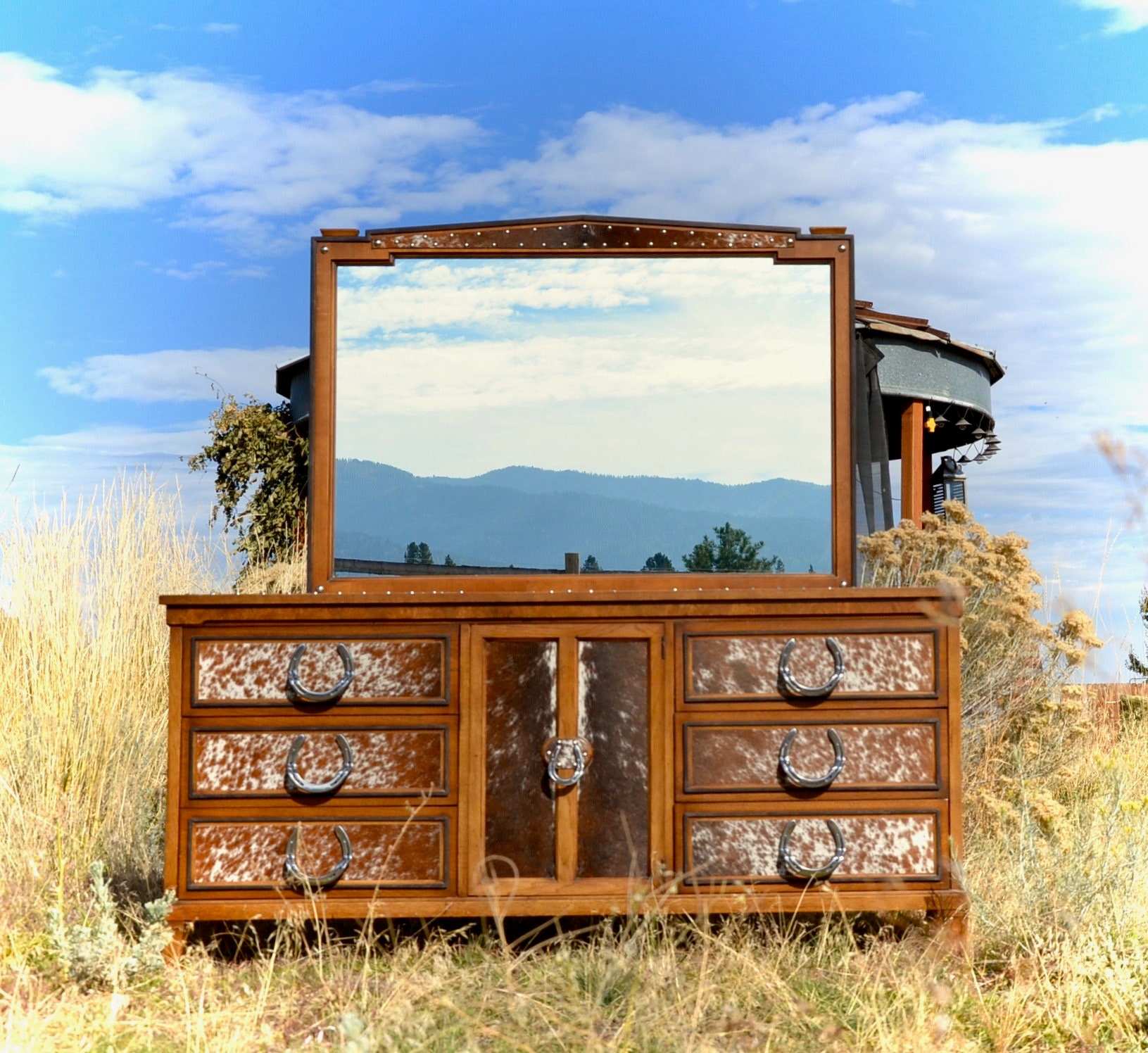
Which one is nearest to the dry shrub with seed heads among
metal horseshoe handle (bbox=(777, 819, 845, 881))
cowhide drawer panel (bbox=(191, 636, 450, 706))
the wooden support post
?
metal horseshoe handle (bbox=(777, 819, 845, 881))

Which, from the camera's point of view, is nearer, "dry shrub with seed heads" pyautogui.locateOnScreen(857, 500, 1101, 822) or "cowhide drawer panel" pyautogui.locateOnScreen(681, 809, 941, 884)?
"cowhide drawer panel" pyautogui.locateOnScreen(681, 809, 941, 884)

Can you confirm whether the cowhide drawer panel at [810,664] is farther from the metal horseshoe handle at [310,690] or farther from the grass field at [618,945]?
the metal horseshoe handle at [310,690]

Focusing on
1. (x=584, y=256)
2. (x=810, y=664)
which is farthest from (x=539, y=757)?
(x=584, y=256)

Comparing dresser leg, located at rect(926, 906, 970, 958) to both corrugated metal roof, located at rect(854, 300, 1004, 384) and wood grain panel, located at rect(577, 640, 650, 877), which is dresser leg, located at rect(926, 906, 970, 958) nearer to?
wood grain panel, located at rect(577, 640, 650, 877)

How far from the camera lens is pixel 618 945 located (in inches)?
132

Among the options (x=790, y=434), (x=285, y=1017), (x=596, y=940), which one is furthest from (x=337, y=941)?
(x=790, y=434)

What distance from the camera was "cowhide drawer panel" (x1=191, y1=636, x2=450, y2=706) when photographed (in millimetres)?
3197

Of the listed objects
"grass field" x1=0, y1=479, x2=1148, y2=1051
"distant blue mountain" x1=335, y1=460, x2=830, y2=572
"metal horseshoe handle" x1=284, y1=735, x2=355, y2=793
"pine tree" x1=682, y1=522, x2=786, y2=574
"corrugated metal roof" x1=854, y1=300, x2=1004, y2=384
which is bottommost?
"grass field" x1=0, y1=479, x2=1148, y2=1051

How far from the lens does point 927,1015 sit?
2891mm

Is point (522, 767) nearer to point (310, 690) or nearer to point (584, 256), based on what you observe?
point (310, 690)

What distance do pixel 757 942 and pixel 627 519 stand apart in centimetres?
148

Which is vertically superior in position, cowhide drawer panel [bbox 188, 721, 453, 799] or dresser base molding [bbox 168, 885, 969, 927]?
cowhide drawer panel [bbox 188, 721, 453, 799]

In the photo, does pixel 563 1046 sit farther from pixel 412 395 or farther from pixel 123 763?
pixel 123 763

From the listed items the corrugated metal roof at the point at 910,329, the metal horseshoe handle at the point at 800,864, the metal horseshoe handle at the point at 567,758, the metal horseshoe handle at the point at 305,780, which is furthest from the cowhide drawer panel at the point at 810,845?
the corrugated metal roof at the point at 910,329
